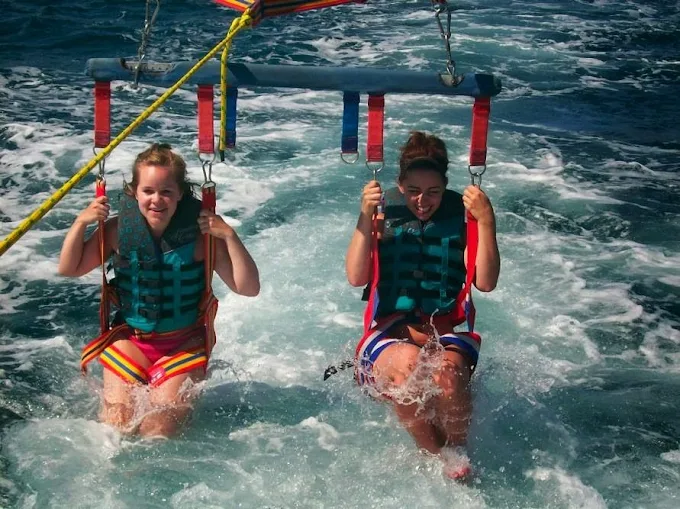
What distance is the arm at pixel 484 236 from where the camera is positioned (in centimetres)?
383

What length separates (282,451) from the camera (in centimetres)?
417

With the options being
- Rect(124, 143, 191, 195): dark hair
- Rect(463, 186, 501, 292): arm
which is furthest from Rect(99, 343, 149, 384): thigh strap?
Rect(463, 186, 501, 292): arm

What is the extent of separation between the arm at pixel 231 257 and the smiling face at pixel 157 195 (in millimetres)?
194

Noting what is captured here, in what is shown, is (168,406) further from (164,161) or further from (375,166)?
(375,166)

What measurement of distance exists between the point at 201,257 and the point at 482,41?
10.3 m

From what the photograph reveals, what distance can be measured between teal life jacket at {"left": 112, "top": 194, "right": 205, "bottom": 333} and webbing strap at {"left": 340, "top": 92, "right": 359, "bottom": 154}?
0.71m

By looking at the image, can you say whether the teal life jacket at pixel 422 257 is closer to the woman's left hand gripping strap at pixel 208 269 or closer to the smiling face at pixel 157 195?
the woman's left hand gripping strap at pixel 208 269

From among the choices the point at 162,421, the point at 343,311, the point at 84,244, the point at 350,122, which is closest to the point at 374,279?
the point at 350,122

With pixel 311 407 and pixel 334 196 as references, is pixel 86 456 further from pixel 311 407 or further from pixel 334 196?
pixel 334 196

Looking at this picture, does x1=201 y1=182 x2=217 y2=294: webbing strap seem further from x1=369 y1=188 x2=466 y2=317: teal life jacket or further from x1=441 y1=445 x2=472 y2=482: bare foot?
x1=441 y1=445 x2=472 y2=482: bare foot

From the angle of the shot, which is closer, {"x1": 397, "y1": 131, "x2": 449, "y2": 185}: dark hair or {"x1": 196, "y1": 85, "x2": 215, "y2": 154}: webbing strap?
{"x1": 196, "y1": 85, "x2": 215, "y2": 154}: webbing strap

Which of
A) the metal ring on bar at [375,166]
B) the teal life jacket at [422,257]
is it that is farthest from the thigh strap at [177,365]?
the metal ring on bar at [375,166]

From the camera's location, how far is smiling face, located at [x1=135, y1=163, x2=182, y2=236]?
3.92 metres

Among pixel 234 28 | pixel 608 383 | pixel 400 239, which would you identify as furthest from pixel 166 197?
pixel 608 383
